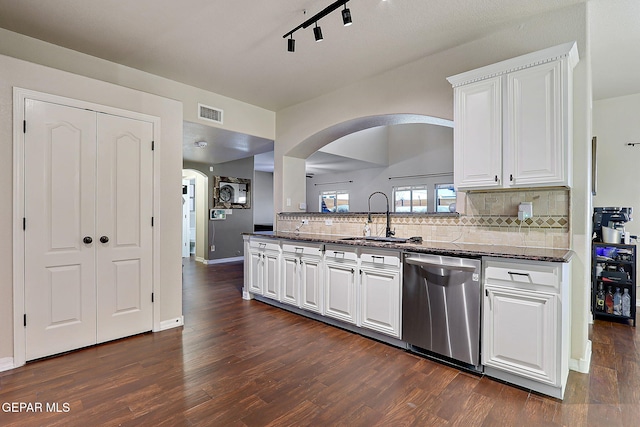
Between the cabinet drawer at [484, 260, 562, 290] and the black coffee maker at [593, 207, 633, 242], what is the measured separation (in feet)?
8.39

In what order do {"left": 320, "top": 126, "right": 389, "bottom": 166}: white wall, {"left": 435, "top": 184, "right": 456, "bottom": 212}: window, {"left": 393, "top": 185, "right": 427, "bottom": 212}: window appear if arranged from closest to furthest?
1. {"left": 320, "top": 126, "right": 389, "bottom": 166}: white wall
2. {"left": 435, "top": 184, "right": 456, "bottom": 212}: window
3. {"left": 393, "top": 185, "right": 427, "bottom": 212}: window

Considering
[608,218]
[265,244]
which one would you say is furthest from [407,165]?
[265,244]

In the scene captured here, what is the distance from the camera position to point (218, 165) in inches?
289

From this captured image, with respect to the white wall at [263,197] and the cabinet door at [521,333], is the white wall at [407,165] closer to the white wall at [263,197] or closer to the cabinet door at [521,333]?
the white wall at [263,197]

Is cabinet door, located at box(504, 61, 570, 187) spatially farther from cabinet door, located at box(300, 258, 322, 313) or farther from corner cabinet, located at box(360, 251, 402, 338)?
cabinet door, located at box(300, 258, 322, 313)

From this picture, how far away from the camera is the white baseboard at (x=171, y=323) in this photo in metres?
3.24

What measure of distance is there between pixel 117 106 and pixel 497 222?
3631 millimetres

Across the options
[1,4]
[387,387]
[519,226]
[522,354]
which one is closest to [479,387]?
[522,354]

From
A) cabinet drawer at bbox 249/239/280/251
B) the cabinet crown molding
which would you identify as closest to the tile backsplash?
the cabinet crown molding

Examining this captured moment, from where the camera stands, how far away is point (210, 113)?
418 centimetres

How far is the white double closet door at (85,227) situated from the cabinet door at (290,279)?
1400 millimetres

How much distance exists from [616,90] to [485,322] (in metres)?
3.92

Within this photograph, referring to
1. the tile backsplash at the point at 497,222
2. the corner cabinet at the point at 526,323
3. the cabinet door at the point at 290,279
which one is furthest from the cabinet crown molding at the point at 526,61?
the cabinet door at the point at 290,279

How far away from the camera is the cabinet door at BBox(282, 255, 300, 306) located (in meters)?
3.60
